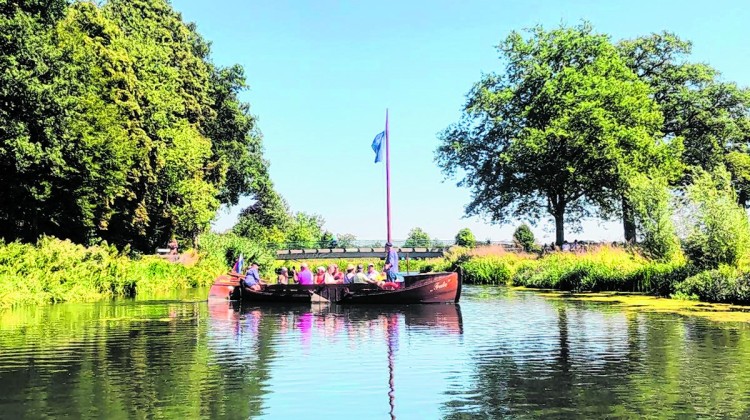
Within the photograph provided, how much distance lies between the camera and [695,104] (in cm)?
5453

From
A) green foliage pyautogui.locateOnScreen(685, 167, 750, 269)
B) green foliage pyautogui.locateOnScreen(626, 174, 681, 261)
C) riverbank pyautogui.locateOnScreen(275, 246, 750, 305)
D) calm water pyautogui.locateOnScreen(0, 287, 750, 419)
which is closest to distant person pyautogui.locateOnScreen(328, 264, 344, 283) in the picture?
calm water pyautogui.locateOnScreen(0, 287, 750, 419)

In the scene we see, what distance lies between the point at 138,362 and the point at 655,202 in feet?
82.8

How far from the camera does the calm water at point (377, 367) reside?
9.70 m

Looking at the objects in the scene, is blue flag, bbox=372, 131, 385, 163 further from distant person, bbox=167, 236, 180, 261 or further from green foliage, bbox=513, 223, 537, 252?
green foliage, bbox=513, 223, 537, 252

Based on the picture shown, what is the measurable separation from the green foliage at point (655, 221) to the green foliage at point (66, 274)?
24022 mm

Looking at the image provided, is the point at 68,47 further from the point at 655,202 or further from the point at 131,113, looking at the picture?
the point at 655,202

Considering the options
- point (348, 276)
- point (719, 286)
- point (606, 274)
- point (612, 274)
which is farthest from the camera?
point (606, 274)

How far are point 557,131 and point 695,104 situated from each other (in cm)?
1462

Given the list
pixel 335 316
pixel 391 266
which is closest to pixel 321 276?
pixel 391 266

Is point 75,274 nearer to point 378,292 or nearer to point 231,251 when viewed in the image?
point 378,292

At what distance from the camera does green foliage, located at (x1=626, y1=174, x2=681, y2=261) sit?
31.0 meters

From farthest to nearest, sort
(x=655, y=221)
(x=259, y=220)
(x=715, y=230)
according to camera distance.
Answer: (x=259, y=220) → (x=655, y=221) → (x=715, y=230)

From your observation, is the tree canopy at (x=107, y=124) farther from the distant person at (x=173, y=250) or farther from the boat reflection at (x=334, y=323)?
the boat reflection at (x=334, y=323)

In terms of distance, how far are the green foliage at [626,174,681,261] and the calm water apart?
9992 mm
